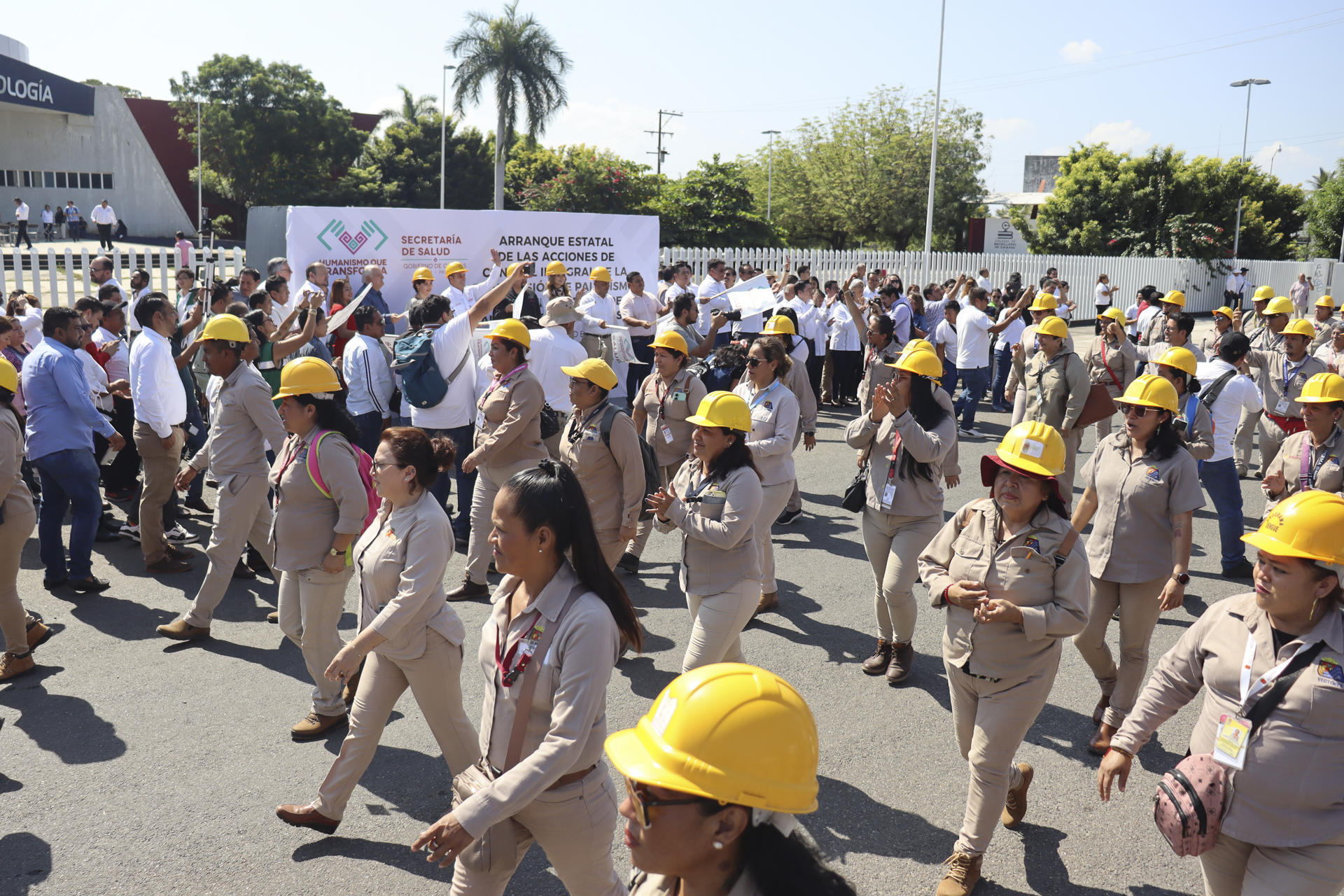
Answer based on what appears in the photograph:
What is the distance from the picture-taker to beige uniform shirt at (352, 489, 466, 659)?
3.91m

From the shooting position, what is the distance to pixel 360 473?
5.17 m

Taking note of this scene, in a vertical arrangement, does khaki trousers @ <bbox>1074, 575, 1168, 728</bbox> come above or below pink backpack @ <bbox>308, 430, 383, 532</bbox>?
below

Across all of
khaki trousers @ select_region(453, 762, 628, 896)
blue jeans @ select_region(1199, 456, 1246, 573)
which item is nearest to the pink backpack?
khaki trousers @ select_region(453, 762, 628, 896)

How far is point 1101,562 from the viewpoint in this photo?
5.19m

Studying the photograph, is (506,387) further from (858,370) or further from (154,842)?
(858,370)

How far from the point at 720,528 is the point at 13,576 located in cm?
435

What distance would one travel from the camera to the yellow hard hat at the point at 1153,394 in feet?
16.6

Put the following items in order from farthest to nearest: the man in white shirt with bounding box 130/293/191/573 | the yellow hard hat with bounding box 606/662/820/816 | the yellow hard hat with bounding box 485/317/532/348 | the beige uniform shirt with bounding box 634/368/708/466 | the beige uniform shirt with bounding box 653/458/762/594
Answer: the man in white shirt with bounding box 130/293/191/573 < the beige uniform shirt with bounding box 634/368/708/466 < the yellow hard hat with bounding box 485/317/532/348 < the beige uniform shirt with bounding box 653/458/762/594 < the yellow hard hat with bounding box 606/662/820/816

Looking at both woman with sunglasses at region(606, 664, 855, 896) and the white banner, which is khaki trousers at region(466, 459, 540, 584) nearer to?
woman with sunglasses at region(606, 664, 855, 896)

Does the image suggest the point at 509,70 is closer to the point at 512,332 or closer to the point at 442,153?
the point at 442,153

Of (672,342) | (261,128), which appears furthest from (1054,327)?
(261,128)

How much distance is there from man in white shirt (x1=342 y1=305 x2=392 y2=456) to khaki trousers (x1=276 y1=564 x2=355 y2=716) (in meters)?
3.71

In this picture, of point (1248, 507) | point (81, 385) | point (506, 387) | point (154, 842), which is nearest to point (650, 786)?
point (154, 842)

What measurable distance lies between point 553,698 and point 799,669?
3.56 meters
